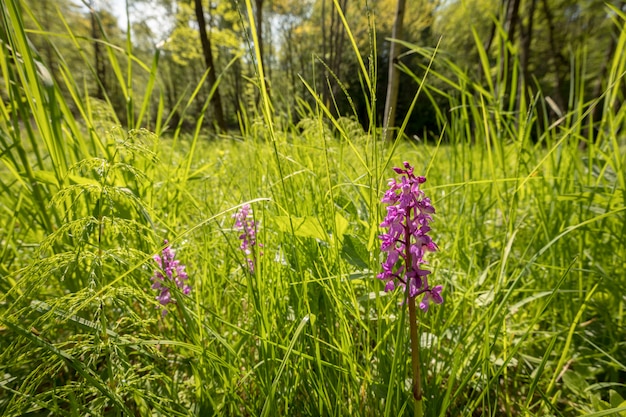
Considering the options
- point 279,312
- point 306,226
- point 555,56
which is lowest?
point 279,312

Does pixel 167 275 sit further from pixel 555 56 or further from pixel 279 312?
pixel 555 56

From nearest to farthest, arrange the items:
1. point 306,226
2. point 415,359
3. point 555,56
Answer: point 415,359
point 306,226
point 555,56

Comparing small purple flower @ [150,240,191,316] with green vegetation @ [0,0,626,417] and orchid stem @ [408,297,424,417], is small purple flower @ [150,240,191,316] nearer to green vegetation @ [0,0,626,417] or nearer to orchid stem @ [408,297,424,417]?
green vegetation @ [0,0,626,417]

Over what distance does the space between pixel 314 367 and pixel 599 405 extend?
640 millimetres

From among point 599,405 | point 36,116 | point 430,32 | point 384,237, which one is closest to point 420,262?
point 384,237

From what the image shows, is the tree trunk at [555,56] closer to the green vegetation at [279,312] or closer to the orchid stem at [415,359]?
the green vegetation at [279,312]

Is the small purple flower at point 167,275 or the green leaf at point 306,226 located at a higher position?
the green leaf at point 306,226

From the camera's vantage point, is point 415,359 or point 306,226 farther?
point 306,226

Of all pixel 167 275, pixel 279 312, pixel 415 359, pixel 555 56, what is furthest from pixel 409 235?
pixel 555 56

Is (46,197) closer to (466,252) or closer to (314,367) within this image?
(314,367)

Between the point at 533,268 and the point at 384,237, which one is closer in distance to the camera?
the point at 384,237

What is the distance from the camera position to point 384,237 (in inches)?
21.5

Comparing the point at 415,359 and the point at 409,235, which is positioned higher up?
the point at 409,235

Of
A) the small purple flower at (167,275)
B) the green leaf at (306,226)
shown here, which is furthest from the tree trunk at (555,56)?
the small purple flower at (167,275)
